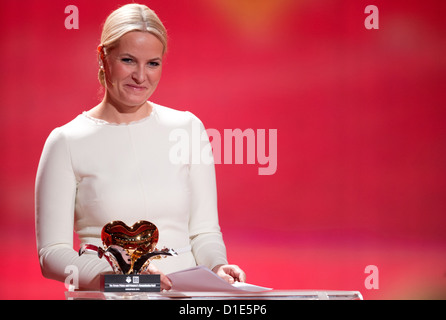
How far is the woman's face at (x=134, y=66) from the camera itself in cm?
206

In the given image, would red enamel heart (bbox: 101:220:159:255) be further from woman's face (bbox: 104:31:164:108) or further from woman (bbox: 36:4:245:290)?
woman's face (bbox: 104:31:164:108)

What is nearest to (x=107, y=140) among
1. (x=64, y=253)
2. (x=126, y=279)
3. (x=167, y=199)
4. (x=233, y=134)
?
(x=167, y=199)

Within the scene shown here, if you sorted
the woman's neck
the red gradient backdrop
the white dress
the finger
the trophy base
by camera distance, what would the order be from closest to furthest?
the trophy base, the finger, the white dress, the woman's neck, the red gradient backdrop

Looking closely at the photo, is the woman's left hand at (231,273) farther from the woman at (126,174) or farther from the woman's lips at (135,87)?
the woman's lips at (135,87)

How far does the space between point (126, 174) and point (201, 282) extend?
702 mm

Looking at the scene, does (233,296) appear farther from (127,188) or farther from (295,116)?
(295,116)

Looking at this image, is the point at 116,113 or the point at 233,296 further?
the point at 116,113

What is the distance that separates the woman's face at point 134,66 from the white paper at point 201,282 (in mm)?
708

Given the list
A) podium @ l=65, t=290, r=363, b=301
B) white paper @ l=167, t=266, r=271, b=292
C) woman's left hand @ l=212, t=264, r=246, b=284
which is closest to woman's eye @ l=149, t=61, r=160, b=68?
woman's left hand @ l=212, t=264, r=246, b=284

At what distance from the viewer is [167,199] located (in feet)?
6.93

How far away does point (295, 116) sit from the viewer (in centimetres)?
334

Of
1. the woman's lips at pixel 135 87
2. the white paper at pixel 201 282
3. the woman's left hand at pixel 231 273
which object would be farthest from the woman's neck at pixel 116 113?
the white paper at pixel 201 282

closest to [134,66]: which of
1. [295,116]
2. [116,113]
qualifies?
[116,113]

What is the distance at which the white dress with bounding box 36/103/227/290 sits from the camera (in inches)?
80.1
